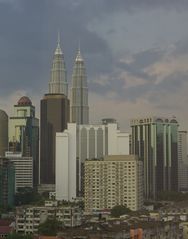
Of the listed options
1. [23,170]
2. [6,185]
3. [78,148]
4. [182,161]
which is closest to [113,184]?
[6,185]

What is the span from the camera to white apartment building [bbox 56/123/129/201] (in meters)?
46.8

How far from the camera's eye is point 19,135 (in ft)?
214

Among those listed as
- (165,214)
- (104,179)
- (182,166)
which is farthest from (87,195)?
(182,166)

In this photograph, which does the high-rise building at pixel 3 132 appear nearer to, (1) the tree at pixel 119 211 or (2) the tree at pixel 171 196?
(2) the tree at pixel 171 196

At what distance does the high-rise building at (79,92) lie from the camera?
70375 mm

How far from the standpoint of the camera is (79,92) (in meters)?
70.7

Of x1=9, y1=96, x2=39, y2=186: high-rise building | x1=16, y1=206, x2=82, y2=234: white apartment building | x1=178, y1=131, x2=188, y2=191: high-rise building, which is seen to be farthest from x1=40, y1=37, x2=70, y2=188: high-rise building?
x1=16, y1=206, x2=82, y2=234: white apartment building

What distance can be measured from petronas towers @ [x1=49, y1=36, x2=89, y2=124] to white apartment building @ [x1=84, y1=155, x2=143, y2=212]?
103 feet

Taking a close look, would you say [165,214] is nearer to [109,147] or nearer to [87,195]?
[87,195]

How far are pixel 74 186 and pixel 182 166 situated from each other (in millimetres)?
20253

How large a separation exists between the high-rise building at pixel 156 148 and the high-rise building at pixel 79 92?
1464cm

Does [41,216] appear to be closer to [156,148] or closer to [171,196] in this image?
[171,196]

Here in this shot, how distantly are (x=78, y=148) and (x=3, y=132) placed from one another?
8293mm

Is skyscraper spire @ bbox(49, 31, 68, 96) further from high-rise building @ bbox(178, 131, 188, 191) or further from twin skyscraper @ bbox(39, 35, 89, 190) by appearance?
high-rise building @ bbox(178, 131, 188, 191)
